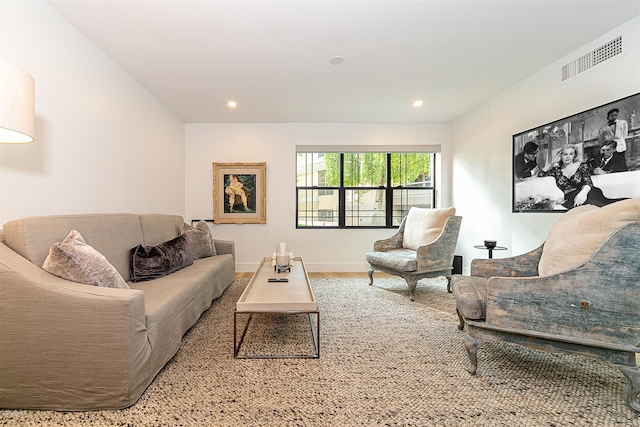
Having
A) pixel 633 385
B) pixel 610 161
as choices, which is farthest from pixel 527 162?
pixel 633 385

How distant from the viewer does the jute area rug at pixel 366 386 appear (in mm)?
1300

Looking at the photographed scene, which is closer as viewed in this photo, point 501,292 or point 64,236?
point 501,292

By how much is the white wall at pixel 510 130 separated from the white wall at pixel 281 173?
533 millimetres

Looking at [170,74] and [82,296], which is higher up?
[170,74]

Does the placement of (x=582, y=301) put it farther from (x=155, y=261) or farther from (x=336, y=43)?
(x=155, y=261)

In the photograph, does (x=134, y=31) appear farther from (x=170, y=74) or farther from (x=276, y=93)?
(x=276, y=93)

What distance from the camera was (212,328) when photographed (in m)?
2.27

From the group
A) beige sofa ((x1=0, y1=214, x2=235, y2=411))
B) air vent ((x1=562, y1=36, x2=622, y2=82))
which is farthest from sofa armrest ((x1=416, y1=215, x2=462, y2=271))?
beige sofa ((x1=0, y1=214, x2=235, y2=411))

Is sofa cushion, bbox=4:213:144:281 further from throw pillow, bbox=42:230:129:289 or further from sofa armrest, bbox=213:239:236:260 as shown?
sofa armrest, bbox=213:239:236:260

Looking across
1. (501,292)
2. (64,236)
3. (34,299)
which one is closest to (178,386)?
(34,299)

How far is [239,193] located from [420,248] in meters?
2.91

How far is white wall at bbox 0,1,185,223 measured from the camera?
176 cm

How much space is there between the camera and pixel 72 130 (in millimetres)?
2191

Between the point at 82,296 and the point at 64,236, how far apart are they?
2.39 ft
